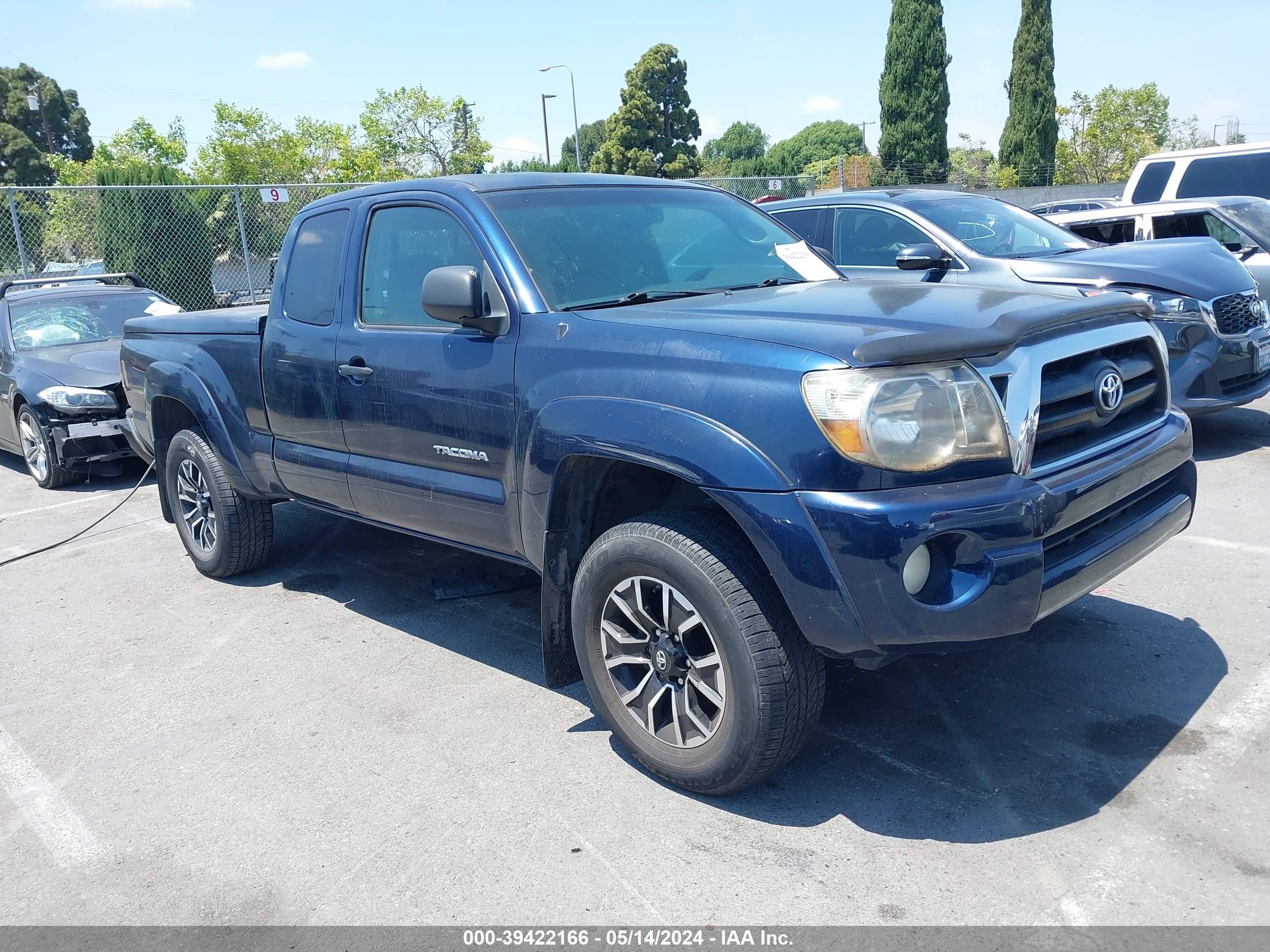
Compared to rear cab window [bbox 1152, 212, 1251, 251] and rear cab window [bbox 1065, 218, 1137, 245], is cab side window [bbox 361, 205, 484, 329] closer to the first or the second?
rear cab window [bbox 1065, 218, 1137, 245]

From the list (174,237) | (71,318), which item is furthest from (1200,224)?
(174,237)

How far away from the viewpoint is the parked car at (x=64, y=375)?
27.2 feet

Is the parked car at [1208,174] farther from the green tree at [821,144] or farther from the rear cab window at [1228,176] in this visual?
the green tree at [821,144]

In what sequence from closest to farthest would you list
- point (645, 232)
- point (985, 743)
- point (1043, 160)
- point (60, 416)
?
point (985, 743), point (645, 232), point (60, 416), point (1043, 160)

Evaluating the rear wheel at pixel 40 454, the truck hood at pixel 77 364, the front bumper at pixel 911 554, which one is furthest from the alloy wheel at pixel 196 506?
the front bumper at pixel 911 554

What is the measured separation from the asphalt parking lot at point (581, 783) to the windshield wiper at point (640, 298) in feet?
5.01

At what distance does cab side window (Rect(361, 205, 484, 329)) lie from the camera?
398 centimetres

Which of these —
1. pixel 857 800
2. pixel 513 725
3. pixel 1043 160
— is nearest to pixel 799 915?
pixel 857 800

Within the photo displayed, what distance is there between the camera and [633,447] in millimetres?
3025

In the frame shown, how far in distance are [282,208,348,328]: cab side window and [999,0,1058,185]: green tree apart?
37211 mm

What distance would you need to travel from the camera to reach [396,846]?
3029 millimetres

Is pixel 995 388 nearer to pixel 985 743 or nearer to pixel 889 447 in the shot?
pixel 889 447

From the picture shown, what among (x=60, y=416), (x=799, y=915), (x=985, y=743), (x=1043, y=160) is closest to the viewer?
(x=799, y=915)

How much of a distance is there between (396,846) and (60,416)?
6827 millimetres
